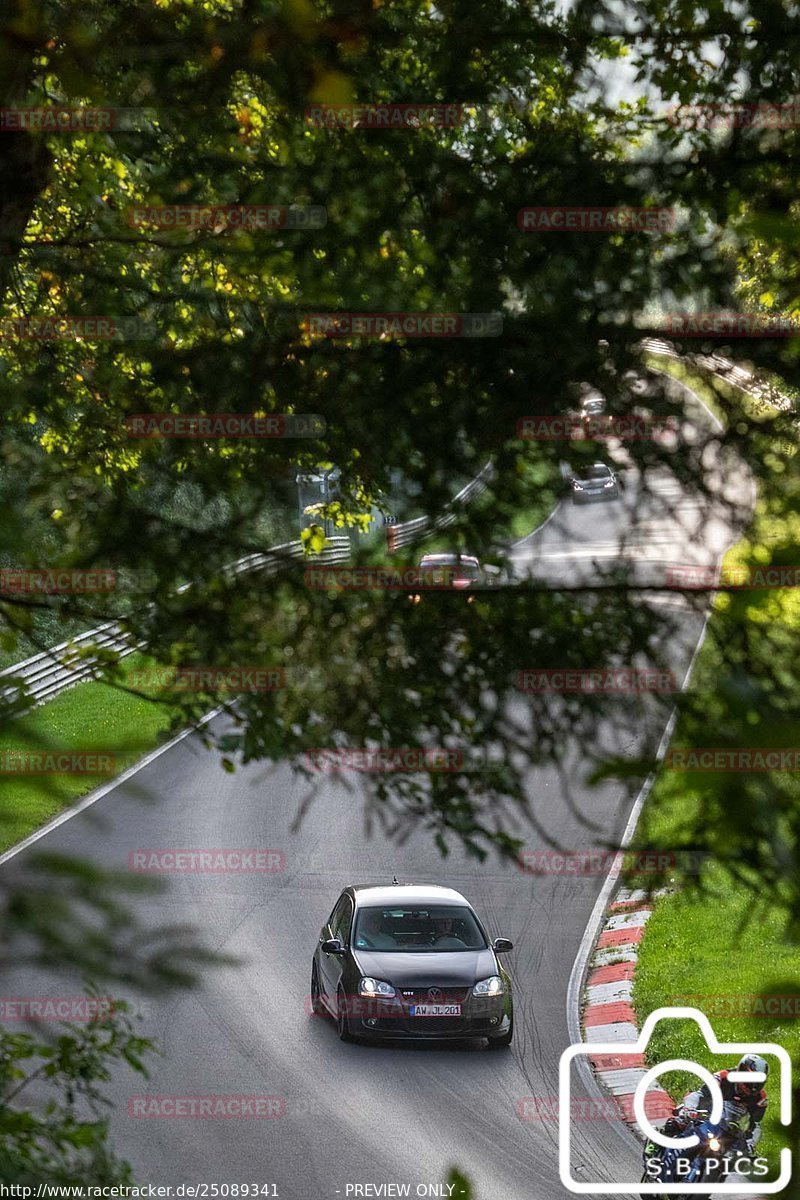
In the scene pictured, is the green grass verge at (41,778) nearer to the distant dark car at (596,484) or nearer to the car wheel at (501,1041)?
the distant dark car at (596,484)

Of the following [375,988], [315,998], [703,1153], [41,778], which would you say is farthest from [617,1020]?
[41,778]

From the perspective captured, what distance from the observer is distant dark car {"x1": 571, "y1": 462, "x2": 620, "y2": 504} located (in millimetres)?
3772

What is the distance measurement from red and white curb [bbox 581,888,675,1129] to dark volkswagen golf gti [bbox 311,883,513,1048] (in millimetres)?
814

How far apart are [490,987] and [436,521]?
6836mm

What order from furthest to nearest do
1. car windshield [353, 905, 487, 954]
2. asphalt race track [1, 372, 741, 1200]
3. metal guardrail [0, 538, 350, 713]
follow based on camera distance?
1. car windshield [353, 905, 487, 954]
2. asphalt race track [1, 372, 741, 1200]
3. metal guardrail [0, 538, 350, 713]

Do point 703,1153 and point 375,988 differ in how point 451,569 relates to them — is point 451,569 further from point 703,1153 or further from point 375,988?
point 375,988

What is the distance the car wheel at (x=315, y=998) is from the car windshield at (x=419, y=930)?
2.56 feet

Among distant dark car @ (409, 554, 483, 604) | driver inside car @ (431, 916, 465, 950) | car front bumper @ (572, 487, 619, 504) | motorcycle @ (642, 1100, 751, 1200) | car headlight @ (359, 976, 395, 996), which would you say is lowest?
car headlight @ (359, 976, 395, 996)

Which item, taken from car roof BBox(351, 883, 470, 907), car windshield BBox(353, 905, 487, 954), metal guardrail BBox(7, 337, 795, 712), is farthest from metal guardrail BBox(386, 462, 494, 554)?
car roof BBox(351, 883, 470, 907)

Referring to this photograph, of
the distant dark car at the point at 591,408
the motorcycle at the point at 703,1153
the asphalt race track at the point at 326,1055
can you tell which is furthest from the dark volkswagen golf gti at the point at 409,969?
the distant dark car at the point at 591,408

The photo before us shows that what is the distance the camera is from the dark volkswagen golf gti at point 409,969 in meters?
9.60

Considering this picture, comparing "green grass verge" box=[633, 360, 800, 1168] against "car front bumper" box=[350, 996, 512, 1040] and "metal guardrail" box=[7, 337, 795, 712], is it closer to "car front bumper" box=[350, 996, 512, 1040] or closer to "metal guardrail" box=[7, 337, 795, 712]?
"metal guardrail" box=[7, 337, 795, 712]

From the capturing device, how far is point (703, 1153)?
250 inches

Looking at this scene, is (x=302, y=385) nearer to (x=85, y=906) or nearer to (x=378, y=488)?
(x=378, y=488)
